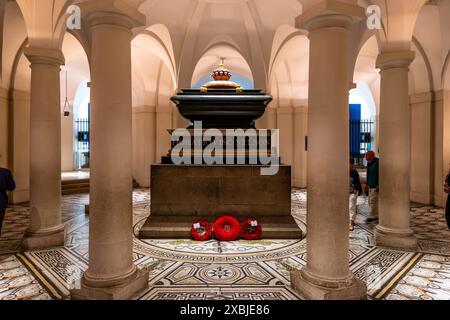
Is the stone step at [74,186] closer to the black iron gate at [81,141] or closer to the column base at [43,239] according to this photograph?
the black iron gate at [81,141]

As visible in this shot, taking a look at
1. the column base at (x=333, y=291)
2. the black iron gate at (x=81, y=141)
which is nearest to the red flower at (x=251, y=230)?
the column base at (x=333, y=291)

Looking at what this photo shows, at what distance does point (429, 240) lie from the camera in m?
5.66

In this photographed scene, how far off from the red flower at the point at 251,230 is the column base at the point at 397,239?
205 centimetres

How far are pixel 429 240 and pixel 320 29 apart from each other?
4729 mm

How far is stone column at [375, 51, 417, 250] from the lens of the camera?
5.04m

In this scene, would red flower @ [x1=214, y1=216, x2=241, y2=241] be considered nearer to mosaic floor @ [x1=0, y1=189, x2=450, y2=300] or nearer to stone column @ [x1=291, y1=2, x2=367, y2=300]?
mosaic floor @ [x1=0, y1=189, x2=450, y2=300]

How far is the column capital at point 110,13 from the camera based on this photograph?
2945 mm

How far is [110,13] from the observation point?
3.05 meters

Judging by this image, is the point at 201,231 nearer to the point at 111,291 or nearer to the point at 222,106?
the point at 111,291

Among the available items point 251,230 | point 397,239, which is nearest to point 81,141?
point 251,230

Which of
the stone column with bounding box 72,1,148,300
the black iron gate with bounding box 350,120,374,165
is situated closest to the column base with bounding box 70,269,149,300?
the stone column with bounding box 72,1,148,300

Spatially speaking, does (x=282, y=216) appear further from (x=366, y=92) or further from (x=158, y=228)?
(x=366, y=92)

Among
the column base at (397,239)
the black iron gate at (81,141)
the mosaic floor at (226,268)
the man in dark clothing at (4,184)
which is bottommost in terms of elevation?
the mosaic floor at (226,268)
